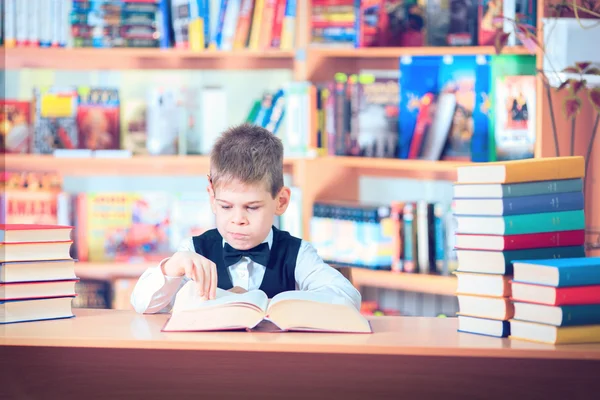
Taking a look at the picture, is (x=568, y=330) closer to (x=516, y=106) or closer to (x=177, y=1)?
(x=516, y=106)

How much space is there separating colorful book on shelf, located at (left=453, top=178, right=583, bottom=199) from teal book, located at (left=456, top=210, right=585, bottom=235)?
0.14ft

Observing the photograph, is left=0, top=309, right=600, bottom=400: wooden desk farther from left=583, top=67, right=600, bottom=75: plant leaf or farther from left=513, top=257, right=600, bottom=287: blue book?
left=583, top=67, right=600, bottom=75: plant leaf

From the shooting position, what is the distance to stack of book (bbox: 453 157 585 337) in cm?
171

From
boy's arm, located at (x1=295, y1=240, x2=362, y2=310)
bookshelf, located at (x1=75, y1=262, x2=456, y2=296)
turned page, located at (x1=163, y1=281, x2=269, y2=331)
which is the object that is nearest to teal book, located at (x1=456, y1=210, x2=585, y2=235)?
boy's arm, located at (x1=295, y1=240, x2=362, y2=310)

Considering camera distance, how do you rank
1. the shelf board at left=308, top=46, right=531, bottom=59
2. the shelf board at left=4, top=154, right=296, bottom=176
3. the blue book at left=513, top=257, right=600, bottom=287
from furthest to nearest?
the shelf board at left=4, top=154, right=296, bottom=176
the shelf board at left=308, top=46, right=531, bottom=59
the blue book at left=513, top=257, right=600, bottom=287

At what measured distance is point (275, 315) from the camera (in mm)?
1719

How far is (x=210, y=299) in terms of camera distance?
1796 millimetres

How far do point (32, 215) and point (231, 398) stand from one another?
235 centimetres

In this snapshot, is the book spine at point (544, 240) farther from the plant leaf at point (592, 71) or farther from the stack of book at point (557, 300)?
the plant leaf at point (592, 71)

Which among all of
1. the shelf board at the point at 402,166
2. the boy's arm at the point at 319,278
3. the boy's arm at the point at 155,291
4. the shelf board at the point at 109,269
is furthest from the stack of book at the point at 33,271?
the shelf board at the point at 109,269

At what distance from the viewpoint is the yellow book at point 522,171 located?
5.67 ft

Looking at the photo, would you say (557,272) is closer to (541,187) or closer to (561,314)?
(561,314)

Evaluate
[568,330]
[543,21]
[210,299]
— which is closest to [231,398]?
[210,299]

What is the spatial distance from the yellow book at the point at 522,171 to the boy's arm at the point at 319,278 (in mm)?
385
